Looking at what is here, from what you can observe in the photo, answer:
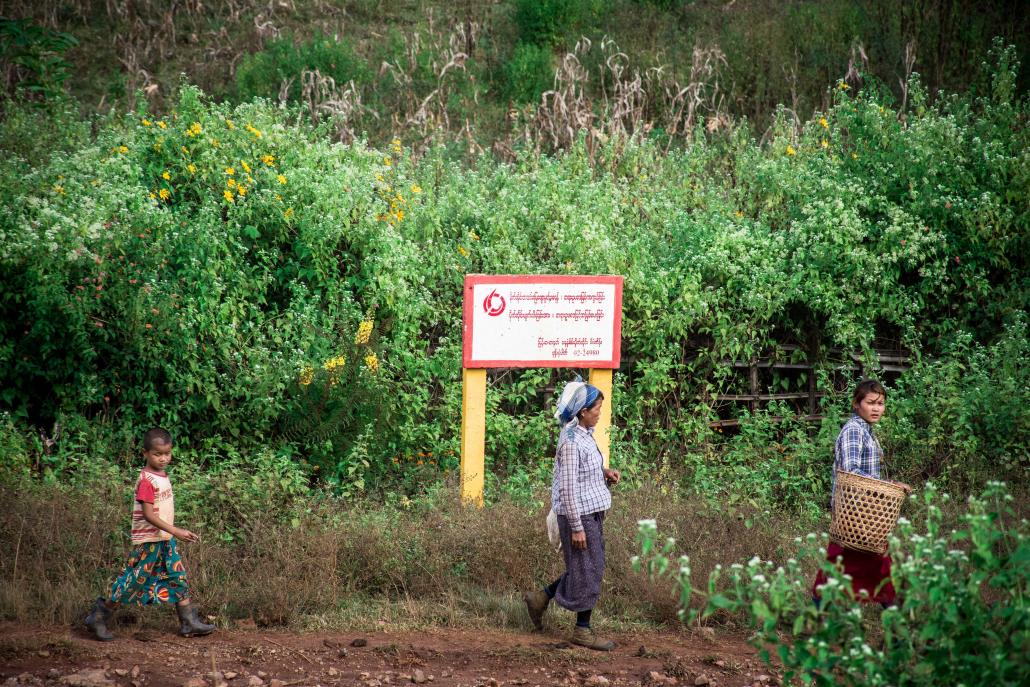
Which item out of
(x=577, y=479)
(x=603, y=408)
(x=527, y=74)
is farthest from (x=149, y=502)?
(x=527, y=74)

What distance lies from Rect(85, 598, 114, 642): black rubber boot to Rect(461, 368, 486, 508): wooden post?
98.3 inches

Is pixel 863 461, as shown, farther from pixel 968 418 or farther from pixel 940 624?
pixel 968 418

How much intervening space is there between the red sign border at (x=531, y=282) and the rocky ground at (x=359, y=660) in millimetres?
2042

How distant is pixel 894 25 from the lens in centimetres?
1488

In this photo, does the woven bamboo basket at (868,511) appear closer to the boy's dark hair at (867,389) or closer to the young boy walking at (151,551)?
the boy's dark hair at (867,389)

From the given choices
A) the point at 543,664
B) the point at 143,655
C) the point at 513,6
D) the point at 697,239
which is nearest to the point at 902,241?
the point at 697,239

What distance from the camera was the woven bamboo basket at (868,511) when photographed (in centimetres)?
559

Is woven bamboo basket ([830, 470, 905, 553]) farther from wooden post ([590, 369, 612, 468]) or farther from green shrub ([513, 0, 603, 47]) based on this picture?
green shrub ([513, 0, 603, 47])

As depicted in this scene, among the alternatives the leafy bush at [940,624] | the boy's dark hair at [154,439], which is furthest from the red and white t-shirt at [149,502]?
the leafy bush at [940,624]

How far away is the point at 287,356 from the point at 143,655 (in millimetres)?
3188

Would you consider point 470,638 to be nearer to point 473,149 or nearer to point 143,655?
point 143,655

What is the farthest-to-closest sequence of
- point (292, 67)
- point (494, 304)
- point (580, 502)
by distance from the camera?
point (292, 67)
point (494, 304)
point (580, 502)

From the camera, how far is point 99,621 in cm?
567

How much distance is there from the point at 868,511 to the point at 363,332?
4195 mm
